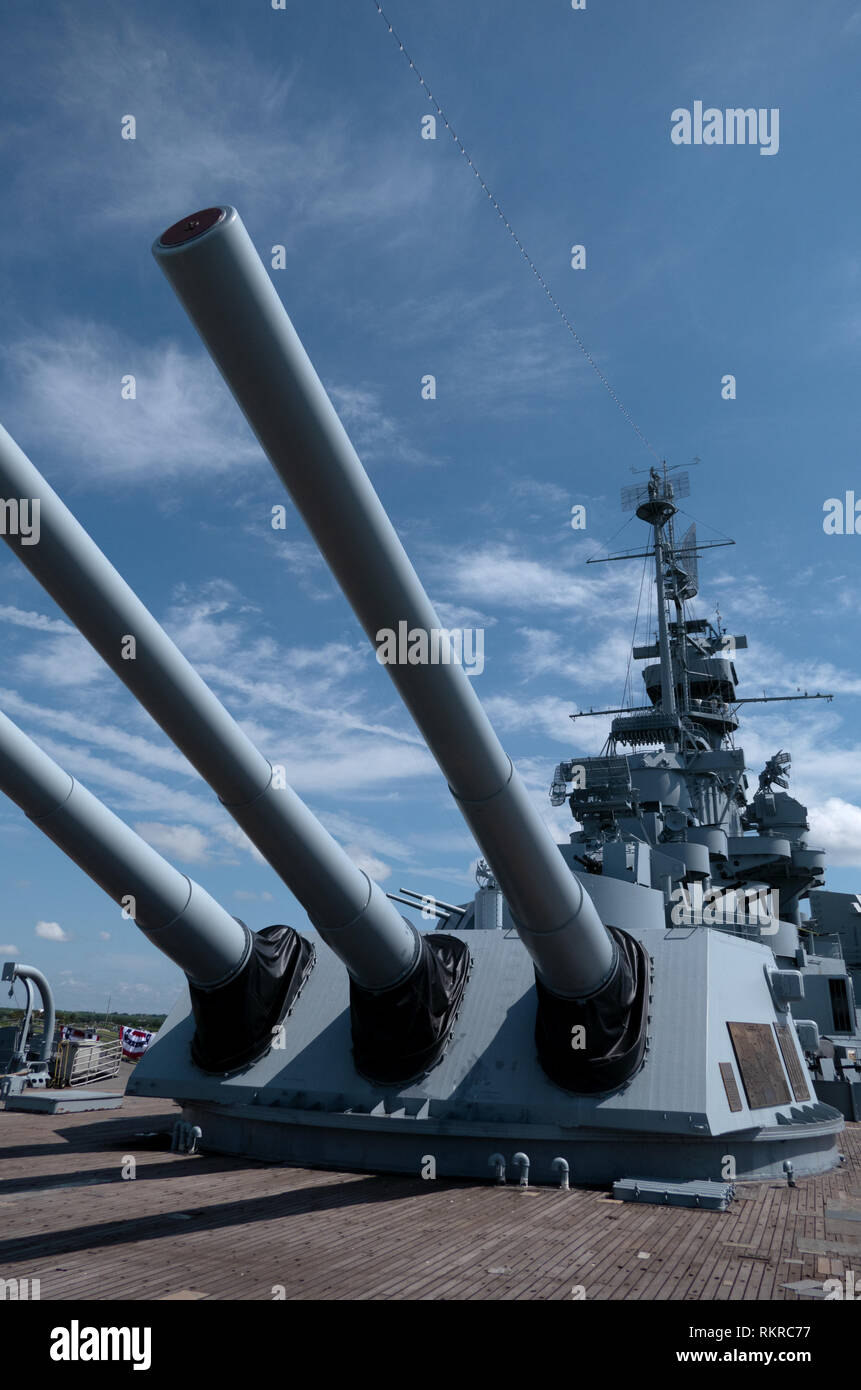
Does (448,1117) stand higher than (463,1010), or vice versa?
(463,1010)

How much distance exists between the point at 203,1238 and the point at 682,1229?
3.23m

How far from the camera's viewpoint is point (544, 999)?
8.34m

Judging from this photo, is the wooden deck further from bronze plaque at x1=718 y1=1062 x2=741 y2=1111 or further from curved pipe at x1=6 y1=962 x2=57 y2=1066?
curved pipe at x1=6 y1=962 x2=57 y2=1066

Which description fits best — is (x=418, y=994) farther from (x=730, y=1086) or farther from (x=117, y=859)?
(x=117, y=859)

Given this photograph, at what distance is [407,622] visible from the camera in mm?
5316

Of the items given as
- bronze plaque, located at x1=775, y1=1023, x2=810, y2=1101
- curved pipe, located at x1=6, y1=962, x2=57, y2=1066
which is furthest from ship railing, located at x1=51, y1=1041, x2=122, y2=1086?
bronze plaque, located at x1=775, y1=1023, x2=810, y2=1101

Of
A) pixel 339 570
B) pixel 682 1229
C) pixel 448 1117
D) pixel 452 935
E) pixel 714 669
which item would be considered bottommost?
pixel 682 1229

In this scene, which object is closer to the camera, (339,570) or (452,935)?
(339,570)

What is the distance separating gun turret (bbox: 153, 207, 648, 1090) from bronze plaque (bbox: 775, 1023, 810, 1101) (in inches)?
104

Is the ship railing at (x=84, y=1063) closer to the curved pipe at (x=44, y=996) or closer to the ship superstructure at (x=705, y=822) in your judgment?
the curved pipe at (x=44, y=996)

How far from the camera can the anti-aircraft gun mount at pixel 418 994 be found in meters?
6.01

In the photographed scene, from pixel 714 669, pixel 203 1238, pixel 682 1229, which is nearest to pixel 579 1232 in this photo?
pixel 682 1229
